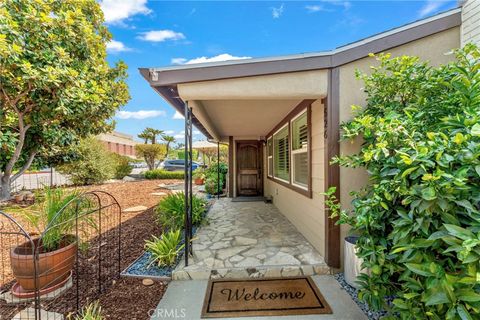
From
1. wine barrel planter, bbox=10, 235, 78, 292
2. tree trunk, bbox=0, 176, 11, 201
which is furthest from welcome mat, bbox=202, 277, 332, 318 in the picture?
tree trunk, bbox=0, 176, 11, 201

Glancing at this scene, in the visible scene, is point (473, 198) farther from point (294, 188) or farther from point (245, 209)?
point (245, 209)

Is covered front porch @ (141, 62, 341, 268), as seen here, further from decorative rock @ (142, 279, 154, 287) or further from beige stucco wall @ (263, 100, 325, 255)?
decorative rock @ (142, 279, 154, 287)

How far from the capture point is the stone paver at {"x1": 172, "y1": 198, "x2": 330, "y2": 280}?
3020 millimetres

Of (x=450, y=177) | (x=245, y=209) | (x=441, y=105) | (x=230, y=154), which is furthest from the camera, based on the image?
(x=230, y=154)

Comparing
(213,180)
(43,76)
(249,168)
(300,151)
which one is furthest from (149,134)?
(300,151)

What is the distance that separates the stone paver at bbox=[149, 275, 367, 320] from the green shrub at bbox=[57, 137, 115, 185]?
1066cm

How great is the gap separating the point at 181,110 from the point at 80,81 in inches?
124

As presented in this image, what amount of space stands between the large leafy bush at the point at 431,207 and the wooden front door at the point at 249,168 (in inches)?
263

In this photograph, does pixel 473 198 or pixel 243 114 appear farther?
pixel 243 114

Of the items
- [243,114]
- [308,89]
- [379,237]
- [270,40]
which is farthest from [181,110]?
→ [270,40]

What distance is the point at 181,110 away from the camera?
396 centimetres

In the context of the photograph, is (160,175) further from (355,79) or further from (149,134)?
(355,79)

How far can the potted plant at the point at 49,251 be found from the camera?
8.32ft

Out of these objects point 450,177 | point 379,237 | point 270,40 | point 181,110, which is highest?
point 270,40
